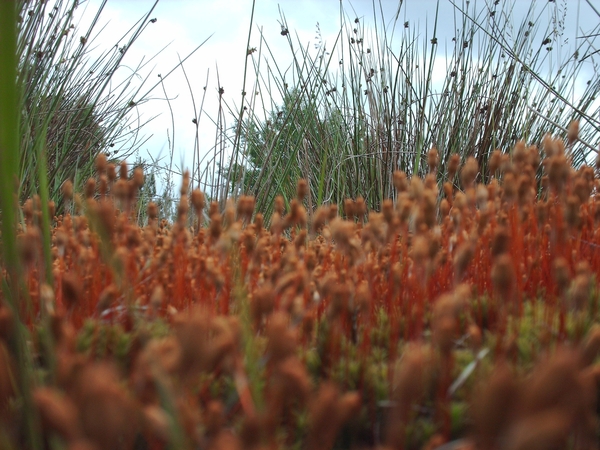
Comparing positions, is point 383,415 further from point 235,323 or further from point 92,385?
point 92,385

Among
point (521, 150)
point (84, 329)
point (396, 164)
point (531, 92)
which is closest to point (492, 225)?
point (521, 150)

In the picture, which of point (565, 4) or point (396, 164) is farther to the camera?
point (565, 4)

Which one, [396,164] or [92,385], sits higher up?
[396,164]

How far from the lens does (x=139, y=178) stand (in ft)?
3.31

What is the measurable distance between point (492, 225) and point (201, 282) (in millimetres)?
641

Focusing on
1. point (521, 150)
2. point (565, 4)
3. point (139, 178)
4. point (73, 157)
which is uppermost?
point (565, 4)

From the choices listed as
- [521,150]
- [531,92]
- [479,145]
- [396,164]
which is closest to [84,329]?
[521,150]

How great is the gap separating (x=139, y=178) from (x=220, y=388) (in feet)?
1.53

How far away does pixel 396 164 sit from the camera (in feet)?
9.97

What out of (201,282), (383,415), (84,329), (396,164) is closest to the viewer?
(383,415)

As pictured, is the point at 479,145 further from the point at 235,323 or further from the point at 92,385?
the point at 92,385

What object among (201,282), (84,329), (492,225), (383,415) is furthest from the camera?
(492,225)

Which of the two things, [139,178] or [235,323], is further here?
[139,178]

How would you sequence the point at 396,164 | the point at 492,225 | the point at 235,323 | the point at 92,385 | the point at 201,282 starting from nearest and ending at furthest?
the point at 92,385 → the point at 235,323 → the point at 201,282 → the point at 492,225 → the point at 396,164
